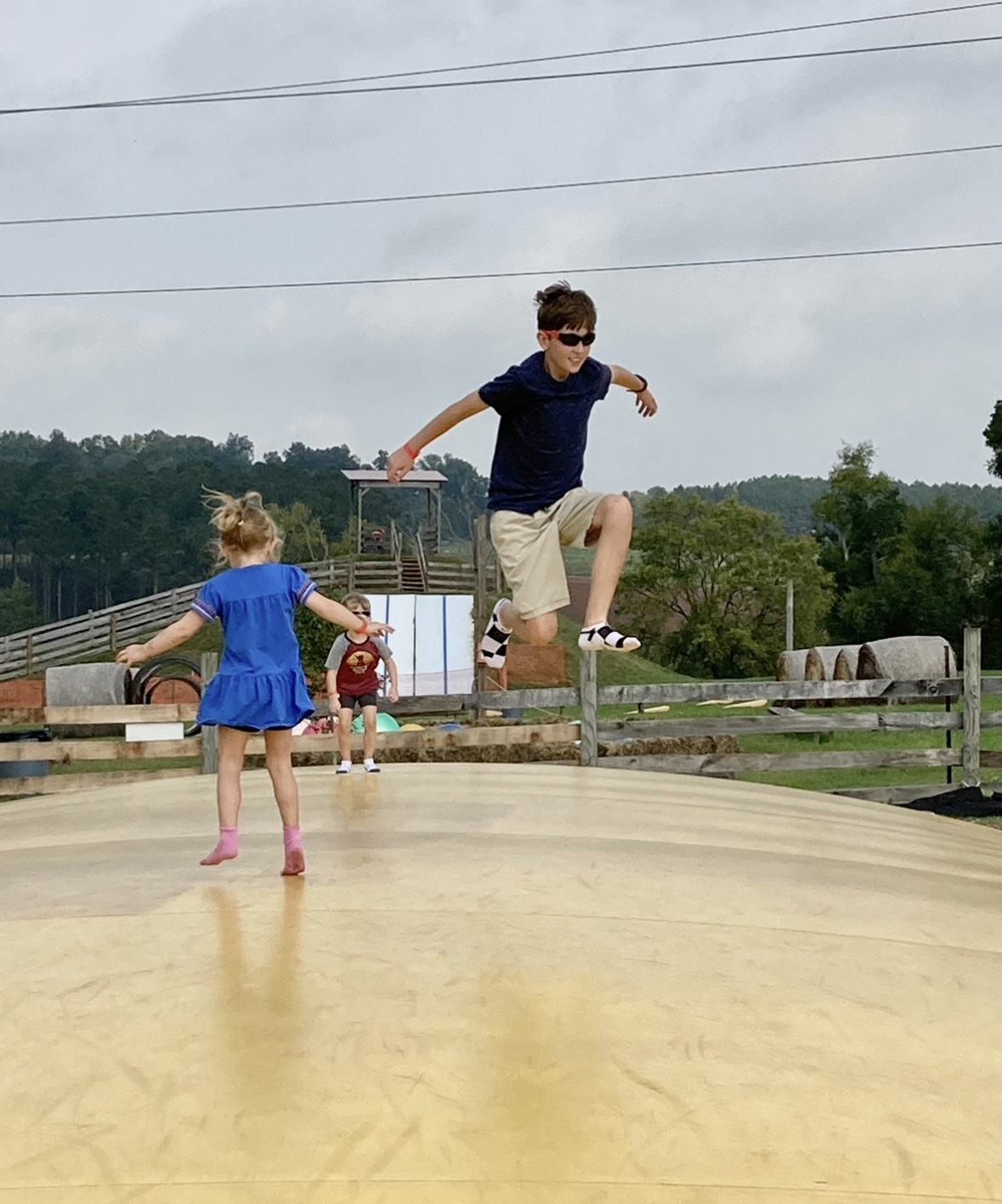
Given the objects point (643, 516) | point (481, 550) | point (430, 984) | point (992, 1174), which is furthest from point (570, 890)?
point (643, 516)

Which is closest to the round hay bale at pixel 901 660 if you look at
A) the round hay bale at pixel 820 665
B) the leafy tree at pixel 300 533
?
the round hay bale at pixel 820 665

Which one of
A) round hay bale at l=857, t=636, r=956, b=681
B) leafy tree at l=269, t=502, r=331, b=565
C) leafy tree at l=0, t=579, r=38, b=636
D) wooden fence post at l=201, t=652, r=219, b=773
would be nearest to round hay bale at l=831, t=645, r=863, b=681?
round hay bale at l=857, t=636, r=956, b=681

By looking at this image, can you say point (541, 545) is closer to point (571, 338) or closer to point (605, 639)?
point (605, 639)

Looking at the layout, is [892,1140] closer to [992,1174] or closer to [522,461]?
[992,1174]

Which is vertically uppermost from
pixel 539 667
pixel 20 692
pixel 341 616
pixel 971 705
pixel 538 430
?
pixel 538 430

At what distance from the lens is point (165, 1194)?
2.01 meters

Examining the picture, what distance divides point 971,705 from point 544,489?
799 centimetres

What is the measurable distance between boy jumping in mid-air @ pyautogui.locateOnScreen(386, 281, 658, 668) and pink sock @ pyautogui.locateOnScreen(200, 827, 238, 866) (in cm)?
115

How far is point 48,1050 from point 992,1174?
1.65 meters

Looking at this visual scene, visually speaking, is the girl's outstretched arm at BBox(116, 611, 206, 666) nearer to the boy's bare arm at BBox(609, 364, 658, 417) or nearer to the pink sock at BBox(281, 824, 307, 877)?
the pink sock at BBox(281, 824, 307, 877)

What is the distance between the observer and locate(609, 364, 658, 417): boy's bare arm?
4820 mm

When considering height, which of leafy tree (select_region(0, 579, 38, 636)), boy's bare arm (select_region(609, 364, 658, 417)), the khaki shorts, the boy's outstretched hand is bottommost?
the khaki shorts

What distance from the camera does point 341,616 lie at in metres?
4.31

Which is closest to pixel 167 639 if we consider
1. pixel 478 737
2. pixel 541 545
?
pixel 541 545
